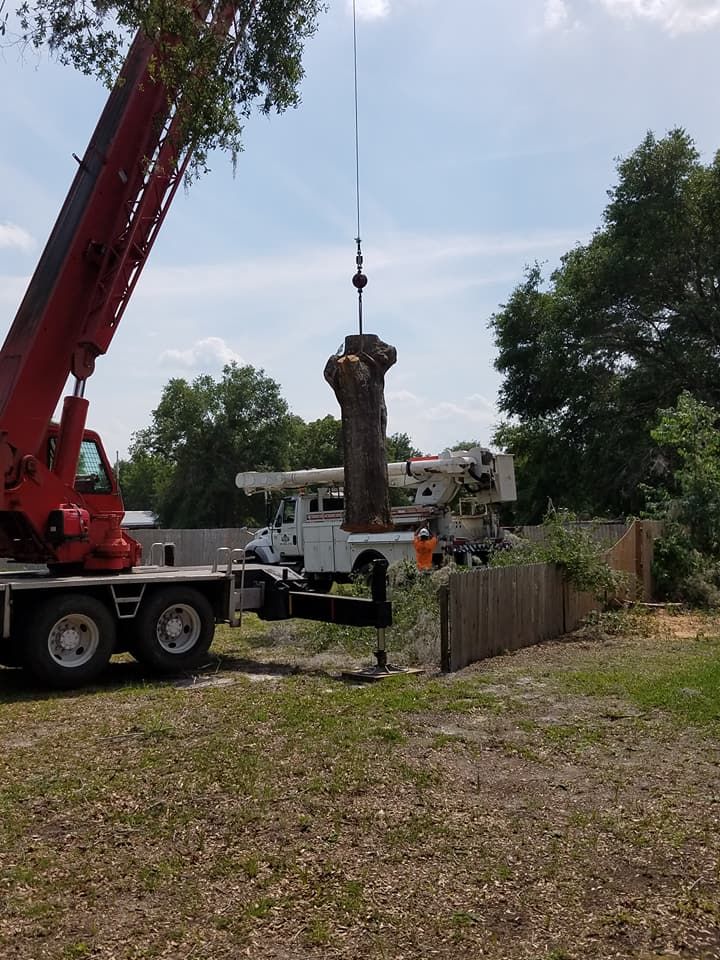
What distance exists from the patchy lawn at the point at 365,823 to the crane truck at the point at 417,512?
10.6 metres

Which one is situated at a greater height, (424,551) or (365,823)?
(424,551)

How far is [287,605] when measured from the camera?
1158 cm

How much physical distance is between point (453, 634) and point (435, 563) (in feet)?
29.0

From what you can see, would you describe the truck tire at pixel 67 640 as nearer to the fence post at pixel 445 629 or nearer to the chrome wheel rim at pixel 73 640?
the chrome wheel rim at pixel 73 640

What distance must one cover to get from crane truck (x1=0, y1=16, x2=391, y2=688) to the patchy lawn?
1.19 meters

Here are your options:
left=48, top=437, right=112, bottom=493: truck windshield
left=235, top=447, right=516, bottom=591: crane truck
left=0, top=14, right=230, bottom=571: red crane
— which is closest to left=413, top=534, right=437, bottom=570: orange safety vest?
left=235, top=447, right=516, bottom=591: crane truck

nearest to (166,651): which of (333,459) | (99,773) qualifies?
(99,773)

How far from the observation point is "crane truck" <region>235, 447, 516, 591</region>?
19828mm

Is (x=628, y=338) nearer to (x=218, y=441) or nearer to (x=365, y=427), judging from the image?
(x=365, y=427)

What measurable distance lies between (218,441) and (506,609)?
165 ft

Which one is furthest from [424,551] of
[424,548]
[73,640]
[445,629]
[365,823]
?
[365,823]

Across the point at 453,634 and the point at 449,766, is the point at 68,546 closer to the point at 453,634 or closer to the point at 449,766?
the point at 453,634

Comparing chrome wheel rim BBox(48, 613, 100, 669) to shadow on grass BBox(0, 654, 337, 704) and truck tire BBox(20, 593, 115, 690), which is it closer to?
truck tire BBox(20, 593, 115, 690)

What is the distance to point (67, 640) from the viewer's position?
988cm
